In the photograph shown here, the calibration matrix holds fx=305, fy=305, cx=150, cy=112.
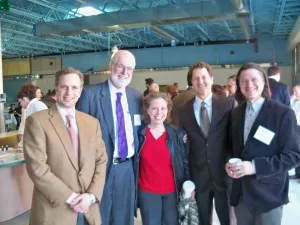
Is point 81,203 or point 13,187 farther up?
point 81,203

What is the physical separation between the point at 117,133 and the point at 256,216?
106cm

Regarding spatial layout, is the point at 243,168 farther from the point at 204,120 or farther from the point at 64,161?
the point at 64,161

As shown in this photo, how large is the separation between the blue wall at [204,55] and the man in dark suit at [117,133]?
1173cm

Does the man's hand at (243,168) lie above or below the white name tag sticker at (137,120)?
below

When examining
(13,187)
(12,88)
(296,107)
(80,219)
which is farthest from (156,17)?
(12,88)

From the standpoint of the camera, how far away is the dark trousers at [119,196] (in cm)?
218

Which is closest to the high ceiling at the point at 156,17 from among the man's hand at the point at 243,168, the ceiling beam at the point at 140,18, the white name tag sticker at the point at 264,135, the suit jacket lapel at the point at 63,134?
the ceiling beam at the point at 140,18

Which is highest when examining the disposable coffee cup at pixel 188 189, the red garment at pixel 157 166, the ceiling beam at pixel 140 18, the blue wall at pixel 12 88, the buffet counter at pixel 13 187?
the ceiling beam at pixel 140 18

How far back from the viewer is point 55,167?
5.83 feet

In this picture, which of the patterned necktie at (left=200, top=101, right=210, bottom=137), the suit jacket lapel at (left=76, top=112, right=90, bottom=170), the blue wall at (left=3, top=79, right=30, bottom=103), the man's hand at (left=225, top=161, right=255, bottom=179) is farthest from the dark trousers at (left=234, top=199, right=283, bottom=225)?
the blue wall at (left=3, top=79, right=30, bottom=103)

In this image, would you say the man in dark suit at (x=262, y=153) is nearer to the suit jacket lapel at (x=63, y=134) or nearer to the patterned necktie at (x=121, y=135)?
the patterned necktie at (x=121, y=135)

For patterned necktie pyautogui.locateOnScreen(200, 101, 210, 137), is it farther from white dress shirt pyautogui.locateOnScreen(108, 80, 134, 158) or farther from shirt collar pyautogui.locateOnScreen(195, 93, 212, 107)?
white dress shirt pyautogui.locateOnScreen(108, 80, 134, 158)

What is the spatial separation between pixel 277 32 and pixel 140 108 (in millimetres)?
10939

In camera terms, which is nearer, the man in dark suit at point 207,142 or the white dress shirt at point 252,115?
the white dress shirt at point 252,115
